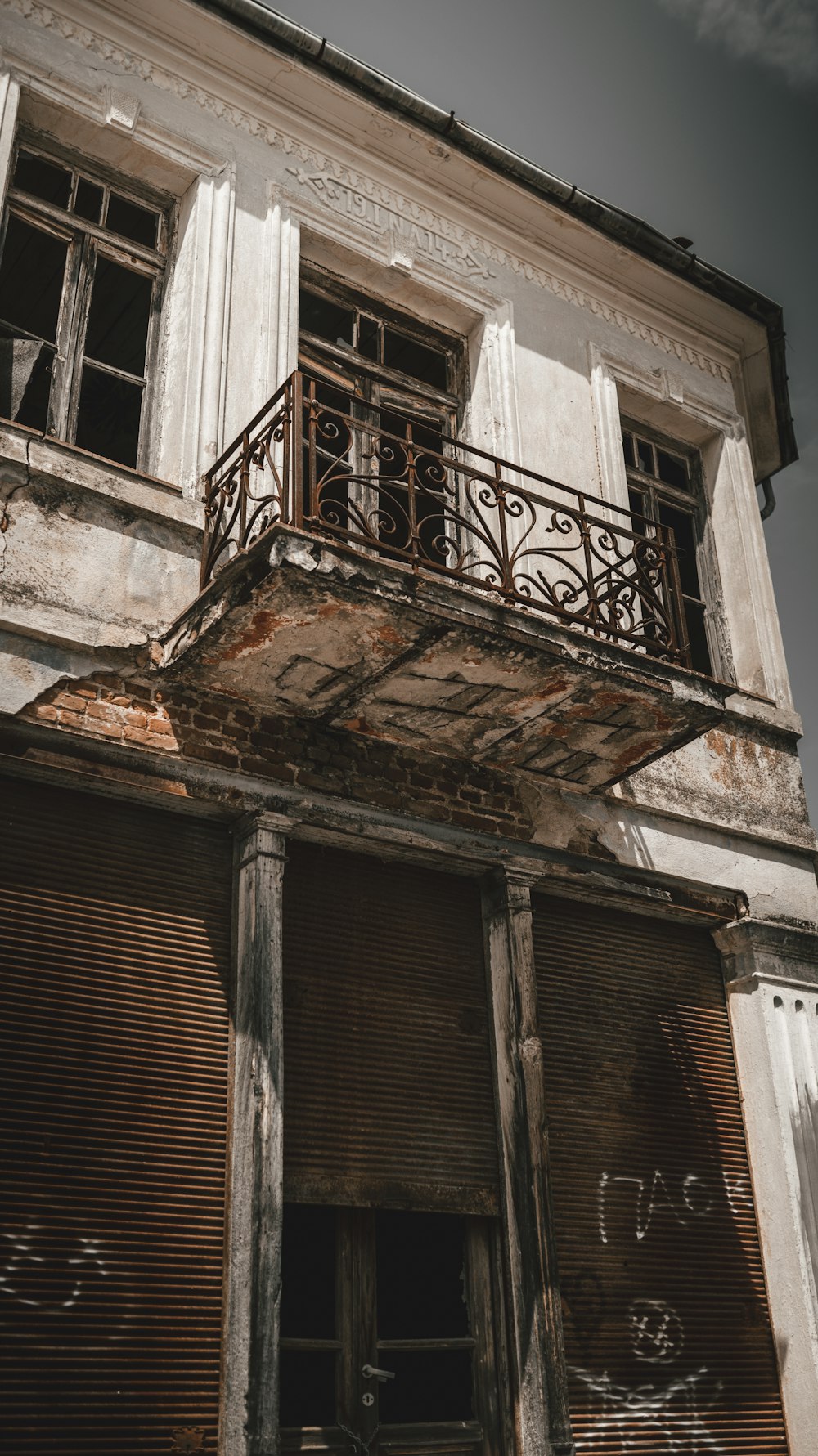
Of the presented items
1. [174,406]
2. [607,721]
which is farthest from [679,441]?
[174,406]

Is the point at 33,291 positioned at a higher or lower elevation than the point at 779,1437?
higher

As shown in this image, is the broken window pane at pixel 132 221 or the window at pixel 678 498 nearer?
the broken window pane at pixel 132 221

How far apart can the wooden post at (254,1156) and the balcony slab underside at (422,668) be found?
0.74 m

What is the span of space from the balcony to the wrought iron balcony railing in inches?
0.8

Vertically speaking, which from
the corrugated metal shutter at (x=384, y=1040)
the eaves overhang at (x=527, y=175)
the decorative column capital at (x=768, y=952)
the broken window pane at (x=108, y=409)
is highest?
the eaves overhang at (x=527, y=175)

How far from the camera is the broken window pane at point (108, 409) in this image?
7035 millimetres

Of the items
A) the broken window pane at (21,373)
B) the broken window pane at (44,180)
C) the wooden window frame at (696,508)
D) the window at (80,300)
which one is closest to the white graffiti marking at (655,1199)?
the wooden window frame at (696,508)

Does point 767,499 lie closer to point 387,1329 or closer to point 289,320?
point 289,320

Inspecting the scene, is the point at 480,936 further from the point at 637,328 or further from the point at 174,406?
the point at 637,328

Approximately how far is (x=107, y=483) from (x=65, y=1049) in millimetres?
2658

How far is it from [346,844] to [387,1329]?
7.31 feet

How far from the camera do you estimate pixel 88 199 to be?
717 centimetres

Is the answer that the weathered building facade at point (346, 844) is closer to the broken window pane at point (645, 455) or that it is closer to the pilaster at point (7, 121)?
the pilaster at point (7, 121)

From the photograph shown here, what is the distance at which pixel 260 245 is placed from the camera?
734 centimetres
